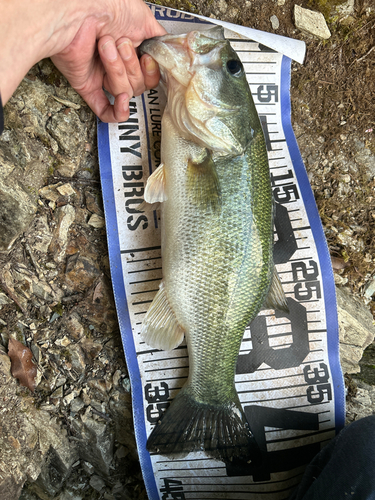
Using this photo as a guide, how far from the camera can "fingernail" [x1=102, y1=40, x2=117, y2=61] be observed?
1.73m

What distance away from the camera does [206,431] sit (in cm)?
193

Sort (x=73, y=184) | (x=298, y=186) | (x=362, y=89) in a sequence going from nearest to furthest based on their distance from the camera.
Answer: (x=73, y=184), (x=298, y=186), (x=362, y=89)

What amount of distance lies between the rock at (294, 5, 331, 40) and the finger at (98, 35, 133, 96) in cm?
137

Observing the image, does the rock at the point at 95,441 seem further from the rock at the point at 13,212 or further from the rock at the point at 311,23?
the rock at the point at 311,23

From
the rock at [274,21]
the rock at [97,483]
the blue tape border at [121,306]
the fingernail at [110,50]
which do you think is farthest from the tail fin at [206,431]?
the rock at [274,21]

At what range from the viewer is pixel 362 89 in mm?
2480

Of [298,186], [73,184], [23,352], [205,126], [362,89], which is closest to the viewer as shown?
[205,126]

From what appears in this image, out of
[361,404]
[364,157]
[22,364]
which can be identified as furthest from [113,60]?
[361,404]

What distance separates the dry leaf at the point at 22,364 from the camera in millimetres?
1869

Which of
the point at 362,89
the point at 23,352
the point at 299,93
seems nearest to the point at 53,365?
the point at 23,352

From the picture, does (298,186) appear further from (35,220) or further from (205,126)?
(35,220)

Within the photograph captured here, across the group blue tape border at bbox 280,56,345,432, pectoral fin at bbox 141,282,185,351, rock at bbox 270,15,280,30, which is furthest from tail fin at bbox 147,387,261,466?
rock at bbox 270,15,280,30

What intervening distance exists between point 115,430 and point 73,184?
58.6 inches

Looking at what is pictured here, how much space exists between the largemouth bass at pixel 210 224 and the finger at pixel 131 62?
0.09 m
